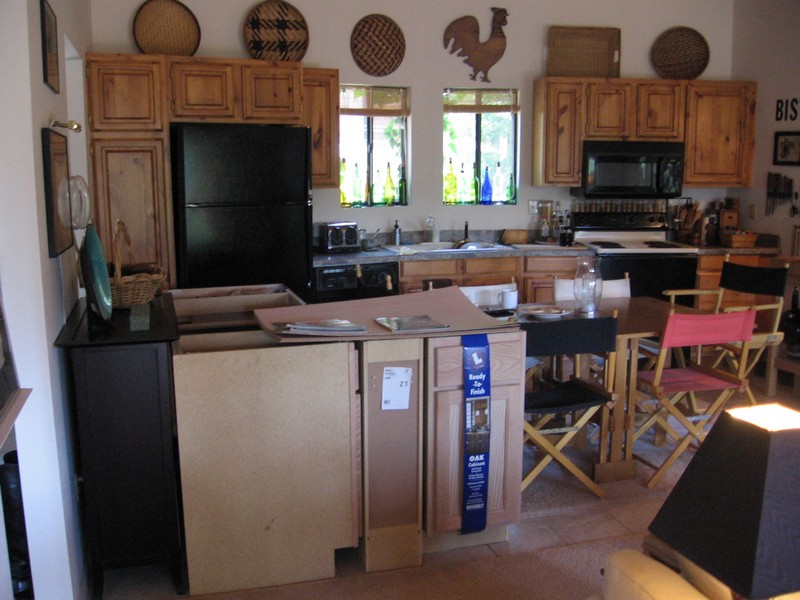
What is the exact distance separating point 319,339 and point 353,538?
2.48ft

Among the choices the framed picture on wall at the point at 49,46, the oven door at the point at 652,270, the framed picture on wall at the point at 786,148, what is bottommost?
the oven door at the point at 652,270

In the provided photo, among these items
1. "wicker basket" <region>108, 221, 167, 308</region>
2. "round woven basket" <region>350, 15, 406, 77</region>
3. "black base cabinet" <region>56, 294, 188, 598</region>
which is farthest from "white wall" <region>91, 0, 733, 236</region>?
"black base cabinet" <region>56, 294, 188, 598</region>

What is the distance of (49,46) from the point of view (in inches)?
112

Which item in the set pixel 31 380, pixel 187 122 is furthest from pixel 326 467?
pixel 187 122

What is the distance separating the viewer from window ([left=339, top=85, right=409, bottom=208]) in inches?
234

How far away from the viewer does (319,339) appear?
2791mm

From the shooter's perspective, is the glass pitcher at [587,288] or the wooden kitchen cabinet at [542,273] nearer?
the glass pitcher at [587,288]

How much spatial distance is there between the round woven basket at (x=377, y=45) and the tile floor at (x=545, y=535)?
11.4ft

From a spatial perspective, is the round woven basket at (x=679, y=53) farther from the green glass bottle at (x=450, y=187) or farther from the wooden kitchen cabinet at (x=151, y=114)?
the wooden kitchen cabinet at (x=151, y=114)

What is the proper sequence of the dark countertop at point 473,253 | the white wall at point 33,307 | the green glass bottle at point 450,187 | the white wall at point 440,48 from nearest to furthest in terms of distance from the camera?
the white wall at point 33,307
the dark countertop at point 473,253
the white wall at point 440,48
the green glass bottle at point 450,187

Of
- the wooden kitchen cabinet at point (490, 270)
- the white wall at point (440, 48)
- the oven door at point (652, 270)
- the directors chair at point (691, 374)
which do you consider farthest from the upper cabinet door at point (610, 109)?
the directors chair at point (691, 374)

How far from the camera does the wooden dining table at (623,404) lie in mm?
3662

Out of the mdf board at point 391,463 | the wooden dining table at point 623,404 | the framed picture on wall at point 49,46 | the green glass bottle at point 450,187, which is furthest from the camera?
the green glass bottle at point 450,187

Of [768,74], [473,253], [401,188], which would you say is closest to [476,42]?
[401,188]
